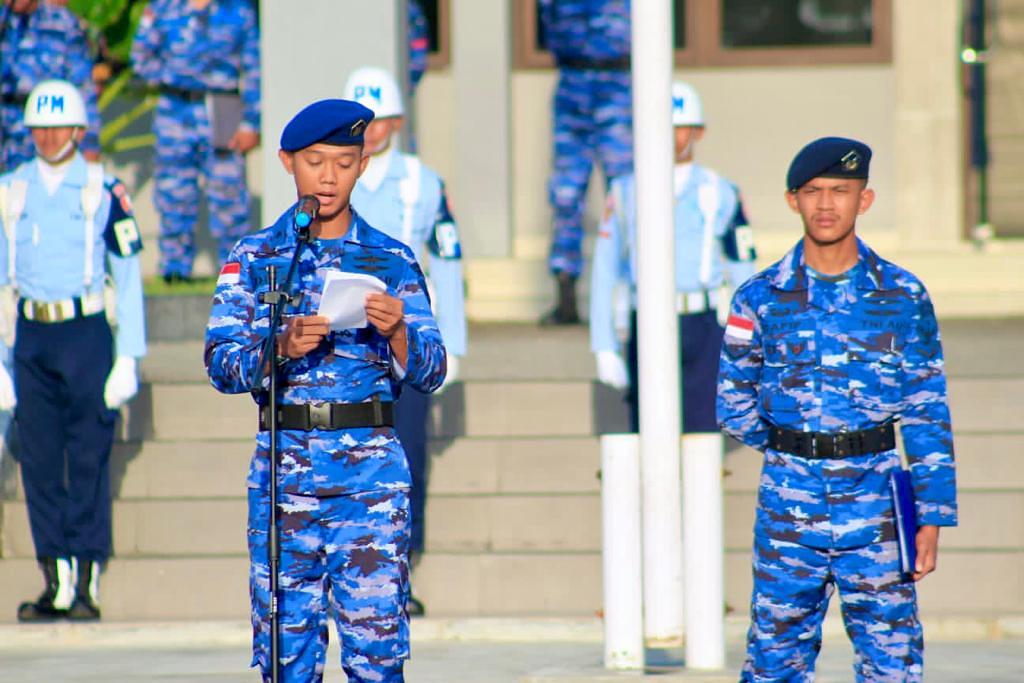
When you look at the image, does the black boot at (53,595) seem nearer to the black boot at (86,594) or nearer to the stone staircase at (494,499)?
the black boot at (86,594)

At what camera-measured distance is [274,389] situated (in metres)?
5.78

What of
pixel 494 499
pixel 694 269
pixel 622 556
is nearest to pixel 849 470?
pixel 622 556

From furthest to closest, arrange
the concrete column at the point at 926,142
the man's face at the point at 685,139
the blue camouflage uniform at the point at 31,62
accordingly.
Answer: the concrete column at the point at 926,142 < the blue camouflage uniform at the point at 31,62 < the man's face at the point at 685,139

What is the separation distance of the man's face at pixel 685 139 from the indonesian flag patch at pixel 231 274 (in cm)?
438

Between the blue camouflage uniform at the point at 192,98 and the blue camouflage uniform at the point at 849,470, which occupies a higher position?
the blue camouflage uniform at the point at 192,98

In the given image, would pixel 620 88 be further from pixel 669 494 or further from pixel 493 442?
pixel 669 494

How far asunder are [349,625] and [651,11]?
10.7 feet

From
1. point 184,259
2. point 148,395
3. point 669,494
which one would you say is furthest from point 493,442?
point 184,259

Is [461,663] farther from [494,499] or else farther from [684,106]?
[684,106]

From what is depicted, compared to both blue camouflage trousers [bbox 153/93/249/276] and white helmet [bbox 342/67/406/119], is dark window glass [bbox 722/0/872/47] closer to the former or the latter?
blue camouflage trousers [bbox 153/93/249/276]

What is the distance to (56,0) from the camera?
503 inches

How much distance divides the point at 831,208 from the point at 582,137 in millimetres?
6063

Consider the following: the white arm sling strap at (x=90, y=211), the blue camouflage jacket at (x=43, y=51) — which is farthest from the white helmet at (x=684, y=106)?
the blue camouflage jacket at (x=43, y=51)

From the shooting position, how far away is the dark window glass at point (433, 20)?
47.6 ft
